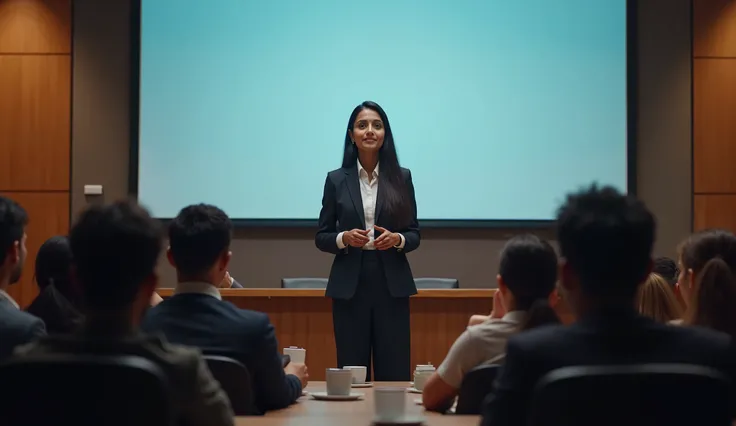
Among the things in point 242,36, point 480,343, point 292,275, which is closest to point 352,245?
point 480,343

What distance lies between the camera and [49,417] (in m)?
1.25

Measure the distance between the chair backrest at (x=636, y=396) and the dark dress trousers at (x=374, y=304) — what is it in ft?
8.77

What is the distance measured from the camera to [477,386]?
2.09 meters

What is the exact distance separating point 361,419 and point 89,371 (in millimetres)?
934

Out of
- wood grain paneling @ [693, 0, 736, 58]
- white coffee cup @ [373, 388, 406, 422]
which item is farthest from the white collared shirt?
wood grain paneling @ [693, 0, 736, 58]

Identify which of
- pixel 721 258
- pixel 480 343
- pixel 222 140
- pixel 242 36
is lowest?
pixel 480 343

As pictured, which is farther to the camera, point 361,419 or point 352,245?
point 352,245

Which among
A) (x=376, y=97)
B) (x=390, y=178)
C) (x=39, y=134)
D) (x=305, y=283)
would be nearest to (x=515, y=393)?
(x=390, y=178)

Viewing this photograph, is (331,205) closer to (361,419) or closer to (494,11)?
(361,419)

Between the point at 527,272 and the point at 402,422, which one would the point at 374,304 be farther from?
the point at 402,422

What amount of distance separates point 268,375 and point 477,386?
538mm

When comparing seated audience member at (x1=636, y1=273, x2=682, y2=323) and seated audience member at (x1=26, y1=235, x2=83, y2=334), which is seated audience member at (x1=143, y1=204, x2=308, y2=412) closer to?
seated audience member at (x1=26, y1=235, x2=83, y2=334)

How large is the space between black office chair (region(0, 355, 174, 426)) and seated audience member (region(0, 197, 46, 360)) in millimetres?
986

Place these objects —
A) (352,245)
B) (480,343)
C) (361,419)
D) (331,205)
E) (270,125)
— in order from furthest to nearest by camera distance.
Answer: (270,125), (331,205), (352,245), (480,343), (361,419)
